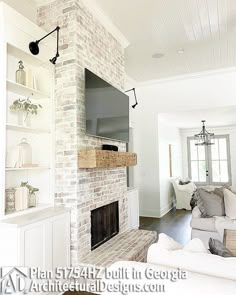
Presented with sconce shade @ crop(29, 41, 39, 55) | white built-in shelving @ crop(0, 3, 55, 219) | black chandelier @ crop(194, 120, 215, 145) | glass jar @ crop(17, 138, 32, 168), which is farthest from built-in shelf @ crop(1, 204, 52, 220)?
black chandelier @ crop(194, 120, 215, 145)

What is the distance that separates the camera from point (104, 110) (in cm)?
331

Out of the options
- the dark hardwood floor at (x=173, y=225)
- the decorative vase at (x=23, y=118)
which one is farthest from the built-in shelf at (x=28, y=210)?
the dark hardwood floor at (x=173, y=225)

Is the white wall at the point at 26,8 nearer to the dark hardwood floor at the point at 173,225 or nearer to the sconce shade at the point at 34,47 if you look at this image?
the sconce shade at the point at 34,47

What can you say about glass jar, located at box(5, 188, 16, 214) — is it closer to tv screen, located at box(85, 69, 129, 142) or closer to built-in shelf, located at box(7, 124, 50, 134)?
built-in shelf, located at box(7, 124, 50, 134)

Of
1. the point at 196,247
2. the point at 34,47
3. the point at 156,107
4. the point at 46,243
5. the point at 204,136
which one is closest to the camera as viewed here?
the point at 196,247

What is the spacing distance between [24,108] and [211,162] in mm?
8596

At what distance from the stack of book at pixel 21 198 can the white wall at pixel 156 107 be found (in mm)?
4063

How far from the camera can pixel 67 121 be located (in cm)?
294

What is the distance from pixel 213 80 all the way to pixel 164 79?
113 cm

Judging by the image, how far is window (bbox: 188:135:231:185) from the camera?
9.57 meters

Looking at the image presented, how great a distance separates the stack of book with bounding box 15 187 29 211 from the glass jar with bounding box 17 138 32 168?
250 millimetres

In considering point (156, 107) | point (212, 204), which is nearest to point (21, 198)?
point (212, 204)

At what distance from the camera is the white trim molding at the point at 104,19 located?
3.18m

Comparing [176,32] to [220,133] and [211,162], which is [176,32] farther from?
[211,162]
